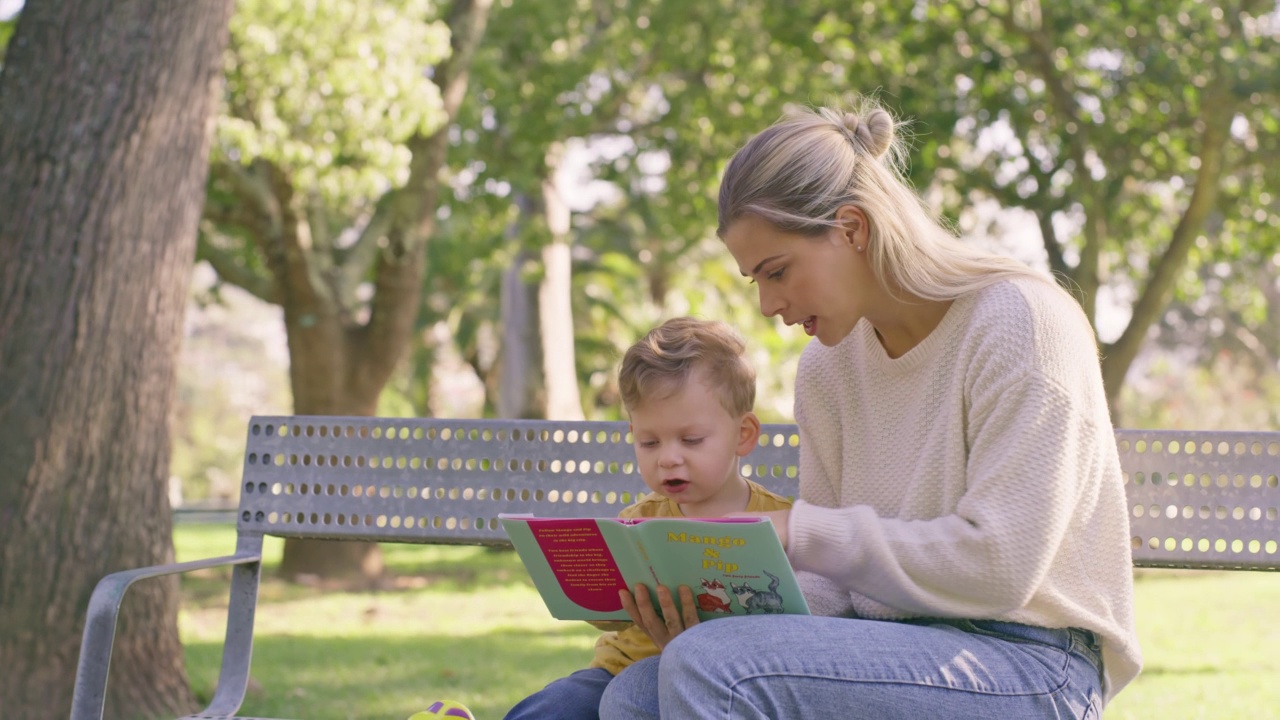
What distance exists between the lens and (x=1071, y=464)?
2.11 metres

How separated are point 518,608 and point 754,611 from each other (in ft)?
24.4

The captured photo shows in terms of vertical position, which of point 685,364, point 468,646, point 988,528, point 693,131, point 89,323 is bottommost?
point 468,646

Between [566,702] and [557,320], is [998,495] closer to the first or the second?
[566,702]

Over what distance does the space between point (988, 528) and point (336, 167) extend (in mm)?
7597

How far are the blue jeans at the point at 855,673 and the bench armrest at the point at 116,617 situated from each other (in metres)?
1.29

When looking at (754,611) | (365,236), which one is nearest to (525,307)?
(365,236)

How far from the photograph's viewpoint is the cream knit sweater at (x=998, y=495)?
82.5 inches

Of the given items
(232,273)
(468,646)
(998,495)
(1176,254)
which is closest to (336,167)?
(232,273)

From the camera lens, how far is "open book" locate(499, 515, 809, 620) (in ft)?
6.93

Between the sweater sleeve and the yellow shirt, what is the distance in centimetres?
64

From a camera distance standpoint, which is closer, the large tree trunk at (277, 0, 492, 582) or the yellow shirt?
the yellow shirt

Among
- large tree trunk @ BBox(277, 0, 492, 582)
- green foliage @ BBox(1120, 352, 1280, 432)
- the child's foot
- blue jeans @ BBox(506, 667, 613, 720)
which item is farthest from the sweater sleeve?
green foliage @ BBox(1120, 352, 1280, 432)

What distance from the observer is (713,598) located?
7.59 feet

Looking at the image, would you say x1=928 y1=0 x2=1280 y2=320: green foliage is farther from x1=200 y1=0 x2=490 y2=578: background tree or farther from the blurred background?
x1=200 y1=0 x2=490 y2=578: background tree
